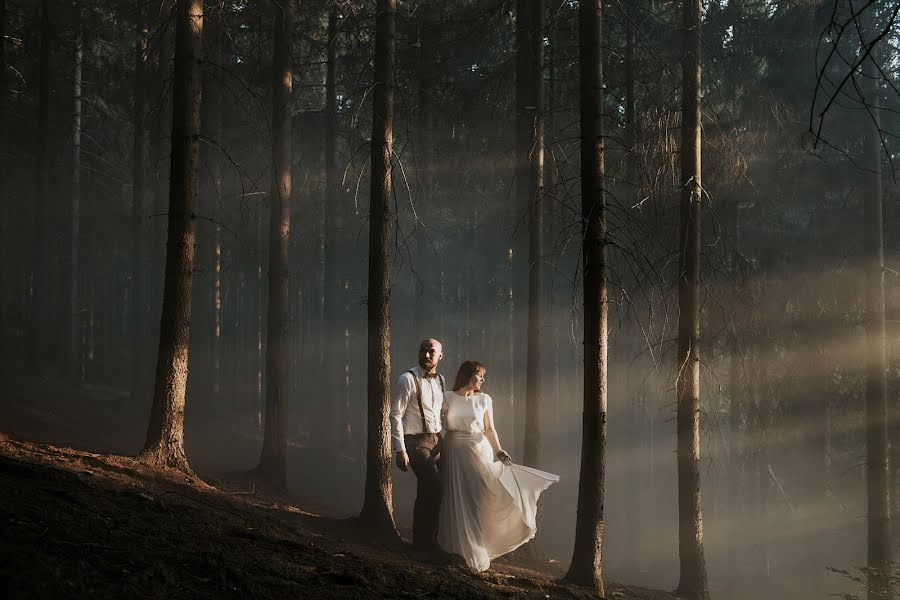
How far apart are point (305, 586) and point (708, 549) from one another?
2220 cm

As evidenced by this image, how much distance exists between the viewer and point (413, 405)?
336 inches

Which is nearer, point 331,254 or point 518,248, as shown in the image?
point 518,248

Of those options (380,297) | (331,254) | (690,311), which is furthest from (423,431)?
(331,254)

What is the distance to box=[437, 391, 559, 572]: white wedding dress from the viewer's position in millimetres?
8273

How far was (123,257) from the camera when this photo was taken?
115ft

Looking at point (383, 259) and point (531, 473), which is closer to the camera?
point (531, 473)

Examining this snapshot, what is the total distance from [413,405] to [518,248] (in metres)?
7.27

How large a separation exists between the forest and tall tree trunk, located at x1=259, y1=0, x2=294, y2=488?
0.06 m

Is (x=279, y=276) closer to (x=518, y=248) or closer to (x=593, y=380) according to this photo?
(x=518, y=248)

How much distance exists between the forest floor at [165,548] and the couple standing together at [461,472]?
46 cm

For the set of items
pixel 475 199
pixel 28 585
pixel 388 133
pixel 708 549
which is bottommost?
pixel 708 549

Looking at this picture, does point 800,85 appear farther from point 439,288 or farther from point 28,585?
point 28,585

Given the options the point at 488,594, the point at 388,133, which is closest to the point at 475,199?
the point at 388,133

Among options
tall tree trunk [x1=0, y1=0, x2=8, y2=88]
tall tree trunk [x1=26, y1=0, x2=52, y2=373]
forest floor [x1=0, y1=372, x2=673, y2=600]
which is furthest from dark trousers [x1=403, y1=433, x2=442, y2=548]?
tall tree trunk [x1=26, y1=0, x2=52, y2=373]
